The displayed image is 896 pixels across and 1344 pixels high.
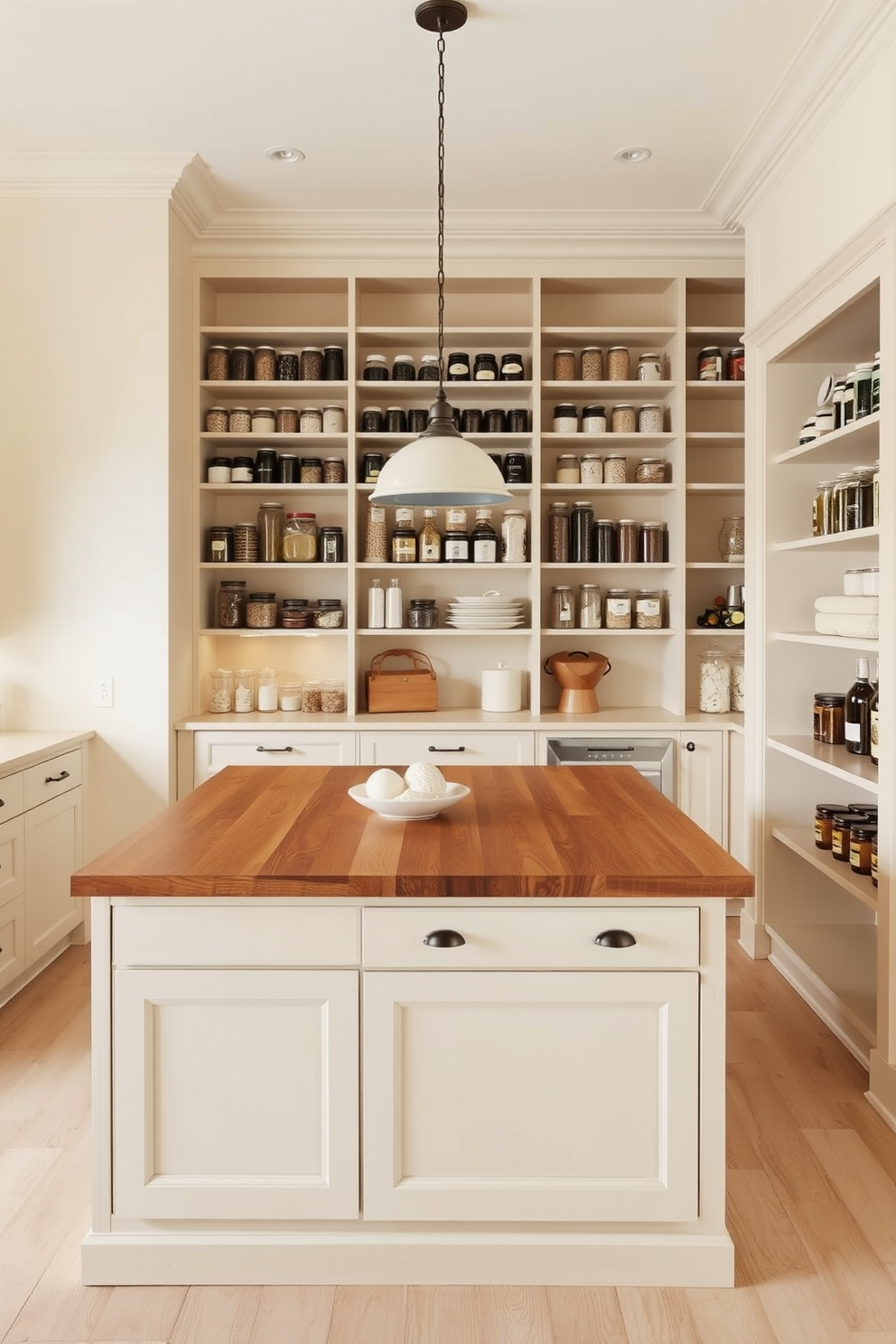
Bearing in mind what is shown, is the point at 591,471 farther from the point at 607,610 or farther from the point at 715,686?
the point at 715,686

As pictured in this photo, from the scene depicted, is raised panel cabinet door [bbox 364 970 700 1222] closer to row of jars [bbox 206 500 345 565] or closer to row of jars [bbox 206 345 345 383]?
row of jars [bbox 206 500 345 565]

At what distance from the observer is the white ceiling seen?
8.74 ft

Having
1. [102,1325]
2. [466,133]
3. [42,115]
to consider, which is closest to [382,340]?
[466,133]

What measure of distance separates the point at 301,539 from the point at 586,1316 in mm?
3143

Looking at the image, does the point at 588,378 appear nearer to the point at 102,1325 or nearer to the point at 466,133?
the point at 466,133

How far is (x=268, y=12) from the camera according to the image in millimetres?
2639

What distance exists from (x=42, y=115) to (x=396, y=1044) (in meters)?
3.20

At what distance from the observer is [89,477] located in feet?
12.2

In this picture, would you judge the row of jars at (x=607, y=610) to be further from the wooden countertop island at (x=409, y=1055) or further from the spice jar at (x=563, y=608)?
the wooden countertop island at (x=409, y=1055)

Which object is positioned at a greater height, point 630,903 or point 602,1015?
point 630,903

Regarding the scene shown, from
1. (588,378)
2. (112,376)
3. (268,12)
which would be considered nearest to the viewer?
(268,12)

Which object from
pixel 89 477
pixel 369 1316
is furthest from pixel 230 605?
pixel 369 1316

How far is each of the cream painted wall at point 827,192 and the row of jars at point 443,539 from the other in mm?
1301

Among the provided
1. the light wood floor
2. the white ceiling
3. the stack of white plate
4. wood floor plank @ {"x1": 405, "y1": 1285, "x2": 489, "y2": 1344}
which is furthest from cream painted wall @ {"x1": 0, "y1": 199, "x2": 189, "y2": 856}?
wood floor plank @ {"x1": 405, "y1": 1285, "x2": 489, "y2": 1344}
